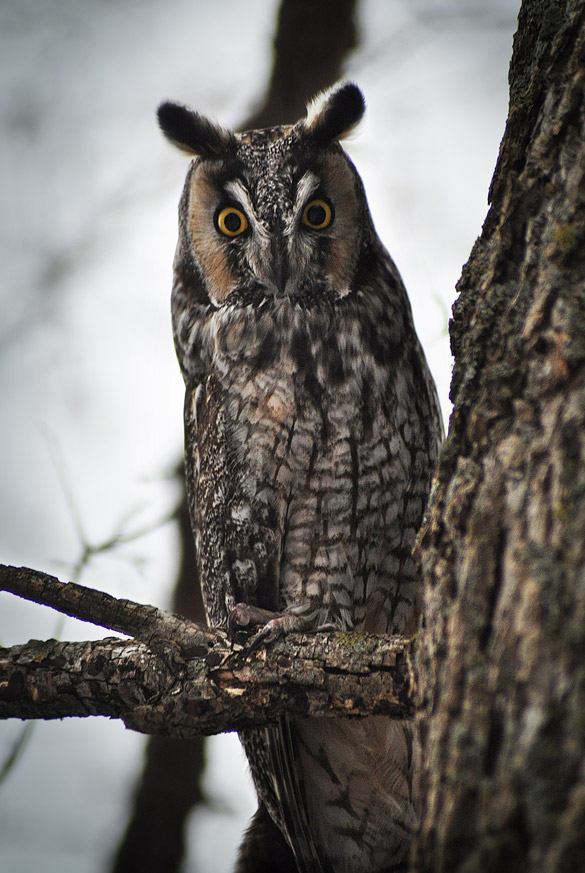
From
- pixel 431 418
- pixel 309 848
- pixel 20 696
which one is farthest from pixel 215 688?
pixel 431 418

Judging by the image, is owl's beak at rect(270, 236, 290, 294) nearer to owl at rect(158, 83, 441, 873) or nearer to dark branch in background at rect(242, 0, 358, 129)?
owl at rect(158, 83, 441, 873)

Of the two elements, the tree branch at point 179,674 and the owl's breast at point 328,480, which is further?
the owl's breast at point 328,480

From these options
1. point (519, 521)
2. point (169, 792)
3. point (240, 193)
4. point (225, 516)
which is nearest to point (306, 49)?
point (240, 193)

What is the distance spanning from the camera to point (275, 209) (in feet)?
6.41

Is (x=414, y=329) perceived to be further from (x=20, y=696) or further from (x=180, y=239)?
(x=20, y=696)

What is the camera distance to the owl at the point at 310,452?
5.99ft

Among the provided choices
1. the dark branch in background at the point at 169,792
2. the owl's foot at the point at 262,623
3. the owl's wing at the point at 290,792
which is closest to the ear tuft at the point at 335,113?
the owl's foot at the point at 262,623

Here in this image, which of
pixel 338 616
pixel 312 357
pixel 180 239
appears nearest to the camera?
pixel 338 616

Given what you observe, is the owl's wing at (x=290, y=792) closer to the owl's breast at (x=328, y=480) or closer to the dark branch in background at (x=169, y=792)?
the owl's breast at (x=328, y=480)

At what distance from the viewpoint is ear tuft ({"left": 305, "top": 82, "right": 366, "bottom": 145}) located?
2125 millimetres

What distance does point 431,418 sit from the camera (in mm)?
1992

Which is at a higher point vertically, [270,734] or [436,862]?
[270,734]

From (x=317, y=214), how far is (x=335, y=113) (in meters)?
0.36

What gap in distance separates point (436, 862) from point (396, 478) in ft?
4.11
